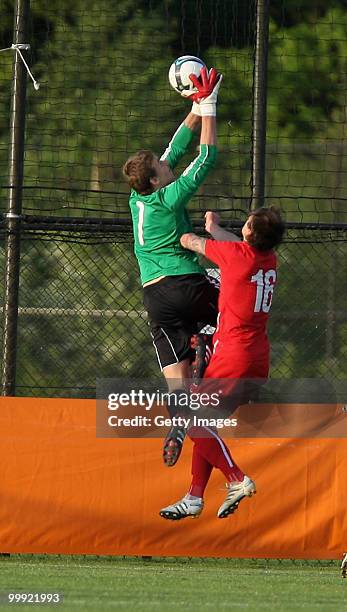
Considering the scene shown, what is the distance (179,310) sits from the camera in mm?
9203

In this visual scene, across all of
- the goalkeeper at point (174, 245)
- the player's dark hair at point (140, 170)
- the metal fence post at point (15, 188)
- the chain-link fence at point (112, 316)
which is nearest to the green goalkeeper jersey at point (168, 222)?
the goalkeeper at point (174, 245)

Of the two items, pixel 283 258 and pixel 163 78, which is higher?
pixel 163 78

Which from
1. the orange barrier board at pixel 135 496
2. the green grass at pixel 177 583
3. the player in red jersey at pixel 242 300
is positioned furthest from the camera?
the orange barrier board at pixel 135 496

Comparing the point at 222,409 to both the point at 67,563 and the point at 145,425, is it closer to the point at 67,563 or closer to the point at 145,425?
the point at 145,425

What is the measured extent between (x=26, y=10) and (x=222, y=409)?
4.50 metres

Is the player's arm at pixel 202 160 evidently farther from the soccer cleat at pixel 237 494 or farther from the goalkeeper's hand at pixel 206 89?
the soccer cleat at pixel 237 494

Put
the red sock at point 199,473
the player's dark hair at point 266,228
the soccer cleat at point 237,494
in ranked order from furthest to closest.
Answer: the red sock at point 199,473 → the soccer cleat at point 237,494 → the player's dark hair at point 266,228

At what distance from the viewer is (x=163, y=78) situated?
1420cm

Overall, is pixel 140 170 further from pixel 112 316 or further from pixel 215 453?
pixel 112 316

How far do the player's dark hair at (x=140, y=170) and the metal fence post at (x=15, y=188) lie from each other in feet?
10.7

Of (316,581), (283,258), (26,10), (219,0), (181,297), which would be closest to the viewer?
(181,297)

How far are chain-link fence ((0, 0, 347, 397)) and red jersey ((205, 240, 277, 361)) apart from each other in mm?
3329

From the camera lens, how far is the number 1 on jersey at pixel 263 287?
29.1 ft

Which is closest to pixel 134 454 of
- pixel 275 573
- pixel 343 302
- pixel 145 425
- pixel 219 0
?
pixel 145 425
